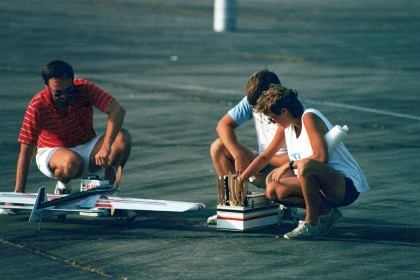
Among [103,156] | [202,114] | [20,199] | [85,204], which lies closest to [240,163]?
[103,156]

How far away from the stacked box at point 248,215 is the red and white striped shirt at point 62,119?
1.82 meters

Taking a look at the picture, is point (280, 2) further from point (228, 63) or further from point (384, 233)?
point (384, 233)

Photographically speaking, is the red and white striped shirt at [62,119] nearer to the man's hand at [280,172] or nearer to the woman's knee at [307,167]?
the man's hand at [280,172]

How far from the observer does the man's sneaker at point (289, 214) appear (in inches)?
408

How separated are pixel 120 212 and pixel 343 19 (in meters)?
26.9

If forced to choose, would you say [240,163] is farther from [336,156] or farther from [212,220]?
[336,156]

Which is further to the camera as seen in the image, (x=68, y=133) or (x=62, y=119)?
(x=68, y=133)

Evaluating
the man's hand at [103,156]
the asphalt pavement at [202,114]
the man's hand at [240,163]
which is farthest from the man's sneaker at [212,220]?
the man's hand at [103,156]

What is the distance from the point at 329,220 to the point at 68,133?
2926 mm

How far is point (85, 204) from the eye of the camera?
1032 centimetres

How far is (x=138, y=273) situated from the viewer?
8539mm

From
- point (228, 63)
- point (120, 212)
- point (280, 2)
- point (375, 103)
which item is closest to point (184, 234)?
point (120, 212)

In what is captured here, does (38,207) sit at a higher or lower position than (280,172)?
lower

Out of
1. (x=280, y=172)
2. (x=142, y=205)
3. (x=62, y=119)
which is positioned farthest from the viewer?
(x=62, y=119)
